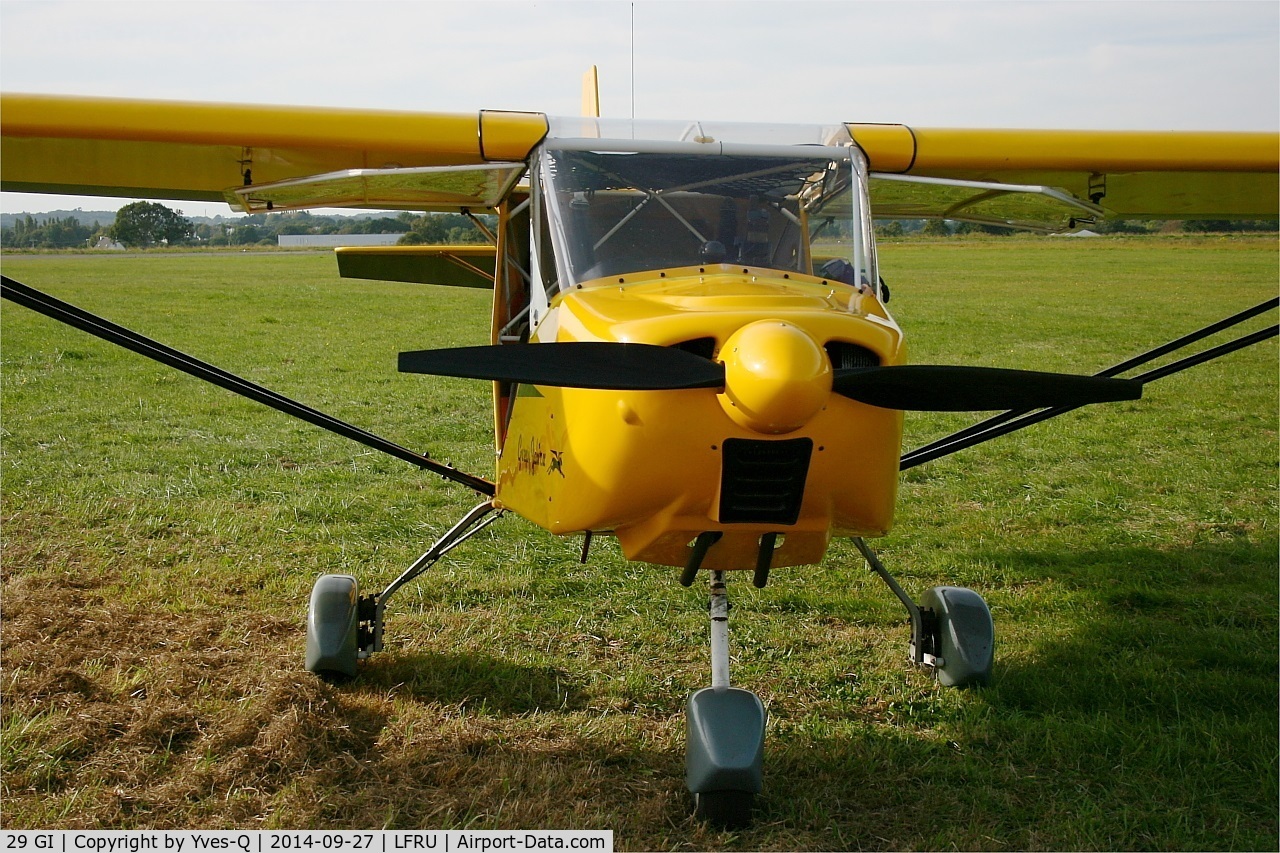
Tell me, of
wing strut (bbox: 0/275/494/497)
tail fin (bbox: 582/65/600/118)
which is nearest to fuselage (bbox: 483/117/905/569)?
wing strut (bbox: 0/275/494/497)

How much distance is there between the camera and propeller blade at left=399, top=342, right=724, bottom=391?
9.08 feet

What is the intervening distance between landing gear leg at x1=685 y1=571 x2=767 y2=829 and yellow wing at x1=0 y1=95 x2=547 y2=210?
2.10 m

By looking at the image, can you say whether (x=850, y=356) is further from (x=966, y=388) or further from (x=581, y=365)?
(x=581, y=365)

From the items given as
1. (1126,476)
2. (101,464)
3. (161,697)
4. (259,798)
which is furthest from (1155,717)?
(101,464)

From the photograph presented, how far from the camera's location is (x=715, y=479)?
2943mm

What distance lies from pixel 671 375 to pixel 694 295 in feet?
1.52

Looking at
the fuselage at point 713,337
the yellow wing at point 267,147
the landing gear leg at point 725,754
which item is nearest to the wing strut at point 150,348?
the yellow wing at point 267,147

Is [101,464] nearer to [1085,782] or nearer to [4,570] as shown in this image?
[4,570]

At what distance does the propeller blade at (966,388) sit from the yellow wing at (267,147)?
173 cm

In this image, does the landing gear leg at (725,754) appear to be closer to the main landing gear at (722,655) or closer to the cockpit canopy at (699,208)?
the main landing gear at (722,655)

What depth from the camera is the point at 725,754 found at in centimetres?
338

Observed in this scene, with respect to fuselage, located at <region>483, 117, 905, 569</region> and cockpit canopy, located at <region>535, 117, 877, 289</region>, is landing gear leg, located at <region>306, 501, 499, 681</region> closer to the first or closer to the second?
fuselage, located at <region>483, 117, 905, 569</region>

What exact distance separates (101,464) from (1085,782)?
6932 mm

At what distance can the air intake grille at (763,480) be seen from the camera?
290 cm
